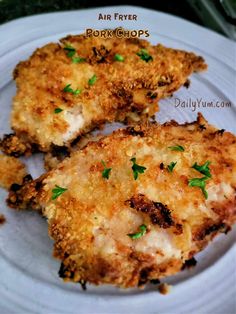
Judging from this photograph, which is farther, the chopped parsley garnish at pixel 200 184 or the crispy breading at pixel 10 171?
the crispy breading at pixel 10 171

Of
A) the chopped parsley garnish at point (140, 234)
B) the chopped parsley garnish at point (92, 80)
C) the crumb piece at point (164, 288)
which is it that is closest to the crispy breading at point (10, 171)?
the chopped parsley garnish at point (92, 80)

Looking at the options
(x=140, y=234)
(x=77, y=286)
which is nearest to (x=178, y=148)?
(x=140, y=234)

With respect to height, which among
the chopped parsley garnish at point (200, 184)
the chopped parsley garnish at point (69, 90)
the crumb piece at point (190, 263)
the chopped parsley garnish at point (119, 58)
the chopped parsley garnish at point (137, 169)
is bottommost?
the crumb piece at point (190, 263)

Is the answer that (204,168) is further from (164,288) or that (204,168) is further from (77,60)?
(77,60)

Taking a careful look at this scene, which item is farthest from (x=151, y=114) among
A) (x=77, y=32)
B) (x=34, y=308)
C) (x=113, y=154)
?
(x=34, y=308)

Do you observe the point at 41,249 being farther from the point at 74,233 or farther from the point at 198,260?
the point at 198,260

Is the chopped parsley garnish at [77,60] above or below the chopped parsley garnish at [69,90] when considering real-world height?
above

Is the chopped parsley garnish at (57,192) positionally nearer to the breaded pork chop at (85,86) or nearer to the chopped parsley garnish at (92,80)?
the breaded pork chop at (85,86)
